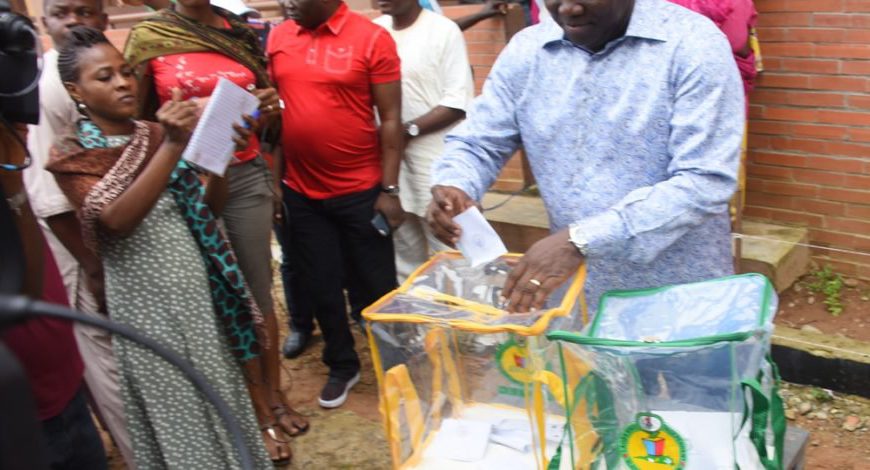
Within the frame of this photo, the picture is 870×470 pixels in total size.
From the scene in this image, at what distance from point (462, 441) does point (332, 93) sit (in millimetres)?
1791

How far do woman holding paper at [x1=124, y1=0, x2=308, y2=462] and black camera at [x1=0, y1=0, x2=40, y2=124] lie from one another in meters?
1.07

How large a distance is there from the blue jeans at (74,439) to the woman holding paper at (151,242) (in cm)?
30

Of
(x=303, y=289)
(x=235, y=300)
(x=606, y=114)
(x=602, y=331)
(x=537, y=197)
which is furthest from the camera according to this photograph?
(x=537, y=197)

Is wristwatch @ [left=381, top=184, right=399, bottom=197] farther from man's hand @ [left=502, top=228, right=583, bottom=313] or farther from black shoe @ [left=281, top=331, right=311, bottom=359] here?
man's hand @ [left=502, top=228, right=583, bottom=313]

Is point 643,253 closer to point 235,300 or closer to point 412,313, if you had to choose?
point 412,313

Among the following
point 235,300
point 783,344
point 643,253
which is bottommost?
point 783,344

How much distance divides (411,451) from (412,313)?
0.36m

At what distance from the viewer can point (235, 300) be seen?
2.92 meters

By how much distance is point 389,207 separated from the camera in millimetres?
3467

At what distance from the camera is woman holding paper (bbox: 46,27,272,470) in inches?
98.3

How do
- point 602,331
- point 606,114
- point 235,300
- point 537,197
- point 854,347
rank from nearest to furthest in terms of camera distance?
point 602,331
point 606,114
point 235,300
point 854,347
point 537,197

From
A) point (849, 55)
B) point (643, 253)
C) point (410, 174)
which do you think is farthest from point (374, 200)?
point (849, 55)

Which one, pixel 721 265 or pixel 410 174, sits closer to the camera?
pixel 721 265


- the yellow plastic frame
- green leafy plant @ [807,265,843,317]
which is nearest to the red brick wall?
green leafy plant @ [807,265,843,317]
